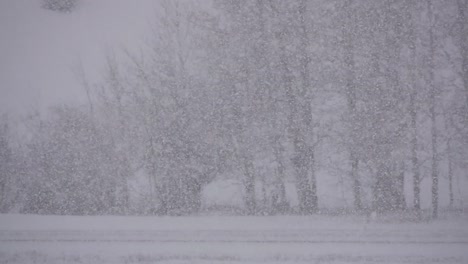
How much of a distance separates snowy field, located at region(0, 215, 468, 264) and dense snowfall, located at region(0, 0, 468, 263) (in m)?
0.11

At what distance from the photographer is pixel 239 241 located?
11523mm

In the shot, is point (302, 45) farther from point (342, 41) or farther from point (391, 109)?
point (391, 109)

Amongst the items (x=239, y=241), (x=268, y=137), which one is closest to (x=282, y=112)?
(x=268, y=137)

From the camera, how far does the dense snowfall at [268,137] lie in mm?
14227

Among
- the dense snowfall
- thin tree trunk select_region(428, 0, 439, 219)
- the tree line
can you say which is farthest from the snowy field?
the tree line

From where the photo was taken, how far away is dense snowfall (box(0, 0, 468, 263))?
560 inches

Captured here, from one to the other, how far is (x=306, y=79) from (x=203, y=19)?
5619mm

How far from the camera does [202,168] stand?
1788cm

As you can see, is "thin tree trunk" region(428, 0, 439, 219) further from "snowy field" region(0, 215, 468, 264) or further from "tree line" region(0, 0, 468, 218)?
"snowy field" region(0, 215, 468, 264)

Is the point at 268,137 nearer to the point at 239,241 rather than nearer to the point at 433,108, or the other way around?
the point at 239,241

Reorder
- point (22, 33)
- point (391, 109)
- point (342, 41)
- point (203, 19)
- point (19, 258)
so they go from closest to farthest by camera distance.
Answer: point (19, 258)
point (391, 109)
point (342, 41)
point (203, 19)
point (22, 33)

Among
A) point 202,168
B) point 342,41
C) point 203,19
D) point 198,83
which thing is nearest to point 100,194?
point 202,168

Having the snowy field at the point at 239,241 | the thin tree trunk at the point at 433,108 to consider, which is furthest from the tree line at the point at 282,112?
the snowy field at the point at 239,241

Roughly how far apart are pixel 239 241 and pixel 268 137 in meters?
5.97
